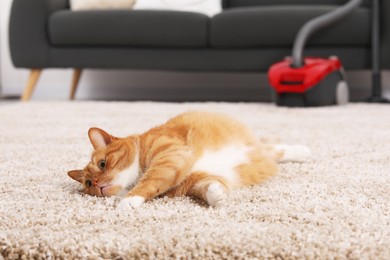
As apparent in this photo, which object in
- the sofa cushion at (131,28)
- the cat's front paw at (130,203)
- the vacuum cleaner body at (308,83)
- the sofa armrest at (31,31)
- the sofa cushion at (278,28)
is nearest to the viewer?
the cat's front paw at (130,203)

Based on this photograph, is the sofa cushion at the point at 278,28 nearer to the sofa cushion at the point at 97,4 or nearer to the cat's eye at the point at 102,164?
the sofa cushion at the point at 97,4

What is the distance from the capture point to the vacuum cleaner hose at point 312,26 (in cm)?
256

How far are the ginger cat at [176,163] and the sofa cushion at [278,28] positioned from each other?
1969mm

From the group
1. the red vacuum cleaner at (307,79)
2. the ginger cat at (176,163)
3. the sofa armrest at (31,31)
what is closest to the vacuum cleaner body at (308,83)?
the red vacuum cleaner at (307,79)

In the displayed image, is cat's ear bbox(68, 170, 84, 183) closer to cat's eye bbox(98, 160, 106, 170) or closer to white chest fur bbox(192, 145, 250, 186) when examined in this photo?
cat's eye bbox(98, 160, 106, 170)

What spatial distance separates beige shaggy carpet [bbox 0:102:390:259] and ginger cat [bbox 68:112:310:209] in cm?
2

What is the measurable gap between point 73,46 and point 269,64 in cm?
113

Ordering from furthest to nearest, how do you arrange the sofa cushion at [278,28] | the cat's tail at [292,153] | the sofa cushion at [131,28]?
the sofa cushion at [131,28]
the sofa cushion at [278,28]
the cat's tail at [292,153]

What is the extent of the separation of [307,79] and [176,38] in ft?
2.68

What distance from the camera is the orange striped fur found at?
0.81 metres

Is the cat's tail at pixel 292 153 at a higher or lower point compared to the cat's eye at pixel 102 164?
lower

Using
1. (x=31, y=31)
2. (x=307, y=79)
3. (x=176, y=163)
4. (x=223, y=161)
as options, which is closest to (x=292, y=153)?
(x=223, y=161)

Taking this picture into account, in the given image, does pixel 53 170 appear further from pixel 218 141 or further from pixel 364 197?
pixel 364 197

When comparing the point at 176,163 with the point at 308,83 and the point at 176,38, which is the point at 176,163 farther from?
the point at 176,38
